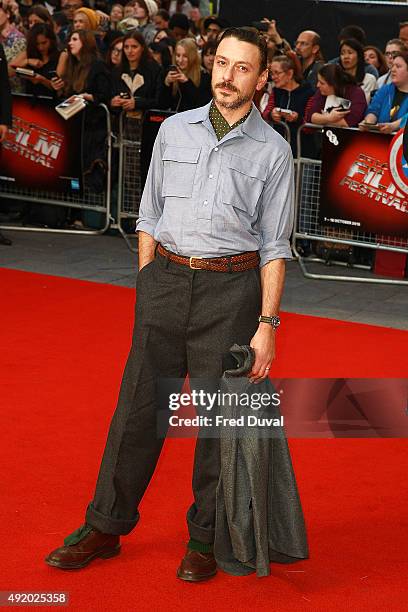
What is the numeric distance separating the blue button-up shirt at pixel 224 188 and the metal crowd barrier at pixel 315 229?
5.53 m

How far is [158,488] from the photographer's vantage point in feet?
16.0

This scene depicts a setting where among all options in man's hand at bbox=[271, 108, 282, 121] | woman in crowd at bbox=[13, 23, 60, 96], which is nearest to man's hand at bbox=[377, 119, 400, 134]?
man's hand at bbox=[271, 108, 282, 121]

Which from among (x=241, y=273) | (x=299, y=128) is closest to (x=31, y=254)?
(x=299, y=128)

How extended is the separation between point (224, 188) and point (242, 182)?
0.22 ft

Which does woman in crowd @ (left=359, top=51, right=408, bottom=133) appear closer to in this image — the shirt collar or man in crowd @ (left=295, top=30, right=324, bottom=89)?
man in crowd @ (left=295, top=30, right=324, bottom=89)

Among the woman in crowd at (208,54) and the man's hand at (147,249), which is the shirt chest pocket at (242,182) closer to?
the man's hand at (147,249)

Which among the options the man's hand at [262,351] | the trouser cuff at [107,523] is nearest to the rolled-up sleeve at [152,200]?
the man's hand at [262,351]

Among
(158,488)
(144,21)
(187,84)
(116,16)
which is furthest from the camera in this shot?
→ (116,16)

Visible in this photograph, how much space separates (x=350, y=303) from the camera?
8.69 meters

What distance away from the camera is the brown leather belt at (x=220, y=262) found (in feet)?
12.7

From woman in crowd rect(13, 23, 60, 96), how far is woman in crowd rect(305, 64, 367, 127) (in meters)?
2.79

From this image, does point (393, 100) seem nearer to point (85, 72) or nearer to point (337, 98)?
point (337, 98)

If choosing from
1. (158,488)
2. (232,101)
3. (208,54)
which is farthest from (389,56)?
(232,101)

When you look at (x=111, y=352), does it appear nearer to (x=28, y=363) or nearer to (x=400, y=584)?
(x=28, y=363)
